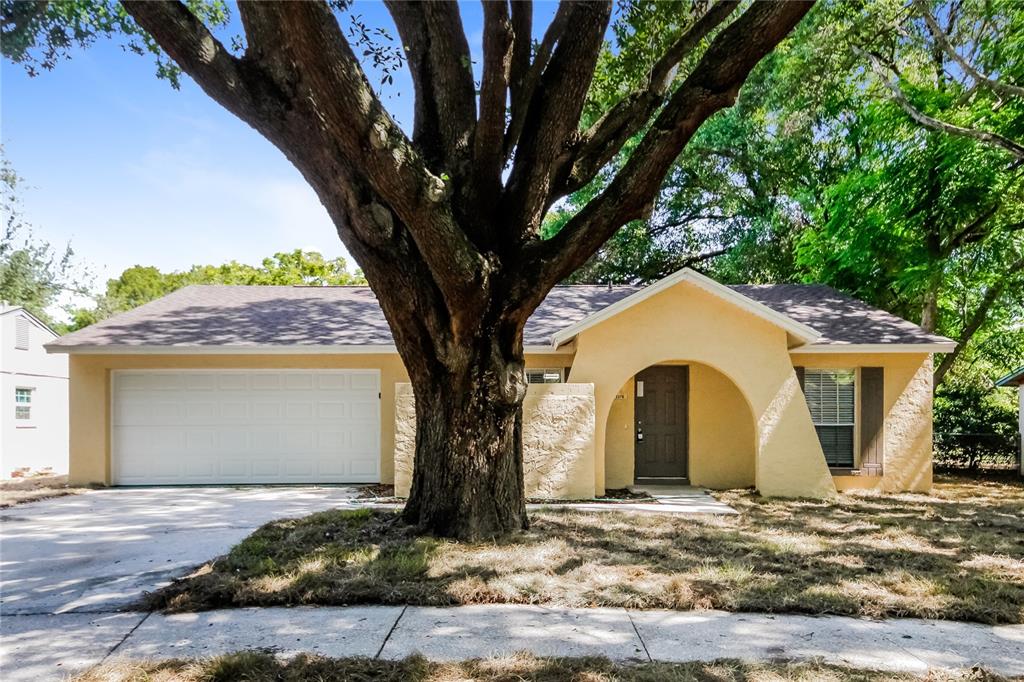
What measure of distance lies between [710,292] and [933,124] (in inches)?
260

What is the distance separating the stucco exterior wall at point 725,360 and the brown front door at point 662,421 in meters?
1.48

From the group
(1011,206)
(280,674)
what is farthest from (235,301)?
(1011,206)

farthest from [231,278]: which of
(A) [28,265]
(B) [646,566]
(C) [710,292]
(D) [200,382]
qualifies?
(B) [646,566]

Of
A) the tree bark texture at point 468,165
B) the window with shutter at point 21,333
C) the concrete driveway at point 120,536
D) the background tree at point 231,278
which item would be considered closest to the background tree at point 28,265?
the background tree at point 231,278

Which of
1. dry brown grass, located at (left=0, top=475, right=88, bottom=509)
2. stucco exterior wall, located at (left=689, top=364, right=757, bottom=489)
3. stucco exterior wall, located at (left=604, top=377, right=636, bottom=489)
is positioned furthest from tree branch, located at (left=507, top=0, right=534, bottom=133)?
dry brown grass, located at (left=0, top=475, right=88, bottom=509)

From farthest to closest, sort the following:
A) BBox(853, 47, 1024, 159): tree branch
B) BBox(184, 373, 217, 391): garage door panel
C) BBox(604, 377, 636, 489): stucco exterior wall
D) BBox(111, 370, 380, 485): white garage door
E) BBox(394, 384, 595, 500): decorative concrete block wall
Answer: BBox(853, 47, 1024, 159): tree branch < BBox(184, 373, 217, 391): garage door panel < BBox(111, 370, 380, 485): white garage door < BBox(604, 377, 636, 489): stucco exterior wall < BBox(394, 384, 595, 500): decorative concrete block wall

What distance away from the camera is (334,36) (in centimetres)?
473

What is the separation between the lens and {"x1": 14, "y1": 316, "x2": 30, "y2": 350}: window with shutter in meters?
17.7

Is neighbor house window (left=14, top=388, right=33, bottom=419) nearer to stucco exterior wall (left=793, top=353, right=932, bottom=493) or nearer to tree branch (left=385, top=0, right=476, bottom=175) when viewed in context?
tree branch (left=385, top=0, right=476, bottom=175)

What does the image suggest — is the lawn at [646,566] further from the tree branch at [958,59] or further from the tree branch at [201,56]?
the tree branch at [958,59]

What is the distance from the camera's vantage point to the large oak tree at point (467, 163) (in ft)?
17.2

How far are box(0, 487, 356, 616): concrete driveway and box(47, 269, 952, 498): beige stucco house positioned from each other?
0.95 meters

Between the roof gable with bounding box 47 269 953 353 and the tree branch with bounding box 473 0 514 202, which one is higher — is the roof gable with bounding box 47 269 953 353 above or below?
below

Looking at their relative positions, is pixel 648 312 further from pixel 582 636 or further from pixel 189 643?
pixel 189 643
